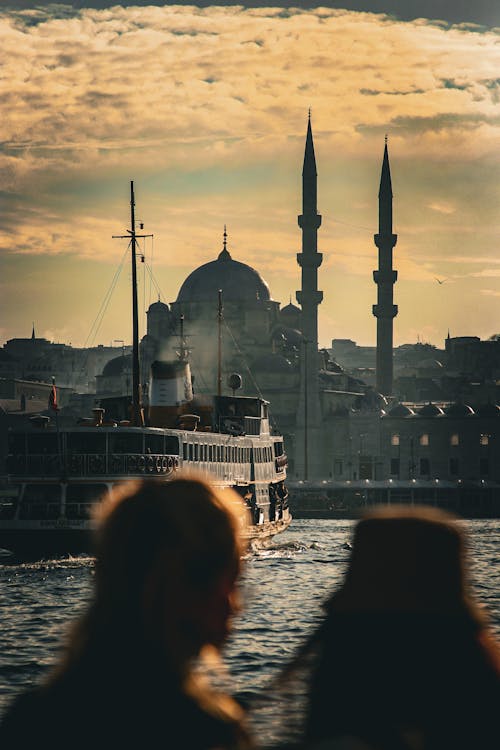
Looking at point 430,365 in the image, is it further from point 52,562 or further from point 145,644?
point 145,644

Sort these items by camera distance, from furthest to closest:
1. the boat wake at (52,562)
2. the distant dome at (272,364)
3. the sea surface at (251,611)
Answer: the distant dome at (272,364) < the boat wake at (52,562) < the sea surface at (251,611)

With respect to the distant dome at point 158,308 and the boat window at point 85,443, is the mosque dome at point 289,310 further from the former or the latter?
the boat window at point 85,443

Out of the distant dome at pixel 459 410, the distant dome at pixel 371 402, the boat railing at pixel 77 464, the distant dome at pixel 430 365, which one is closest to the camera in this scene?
the boat railing at pixel 77 464

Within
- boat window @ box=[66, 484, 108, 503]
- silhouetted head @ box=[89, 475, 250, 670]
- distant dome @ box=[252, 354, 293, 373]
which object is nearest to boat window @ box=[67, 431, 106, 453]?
boat window @ box=[66, 484, 108, 503]

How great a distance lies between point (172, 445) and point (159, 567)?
98.0 feet

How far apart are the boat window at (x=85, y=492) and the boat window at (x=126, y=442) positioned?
935mm

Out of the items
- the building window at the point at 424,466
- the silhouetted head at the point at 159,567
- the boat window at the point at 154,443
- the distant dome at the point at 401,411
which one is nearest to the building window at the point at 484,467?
the building window at the point at 424,466

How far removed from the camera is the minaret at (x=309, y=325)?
81.8 meters

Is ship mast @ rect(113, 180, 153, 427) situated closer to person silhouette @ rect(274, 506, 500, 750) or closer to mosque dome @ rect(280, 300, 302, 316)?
person silhouette @ rect(274, 506, 500, 750)

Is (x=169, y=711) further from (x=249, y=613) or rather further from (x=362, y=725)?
(x=249, y=613)

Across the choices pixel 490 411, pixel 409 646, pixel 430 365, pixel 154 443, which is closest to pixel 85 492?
pixel 154 443

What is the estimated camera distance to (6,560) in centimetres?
3045

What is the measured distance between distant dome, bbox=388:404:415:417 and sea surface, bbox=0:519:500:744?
Answer: 44.0m

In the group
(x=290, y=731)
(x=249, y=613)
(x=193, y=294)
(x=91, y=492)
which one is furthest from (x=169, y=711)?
(x=193, y=294)
